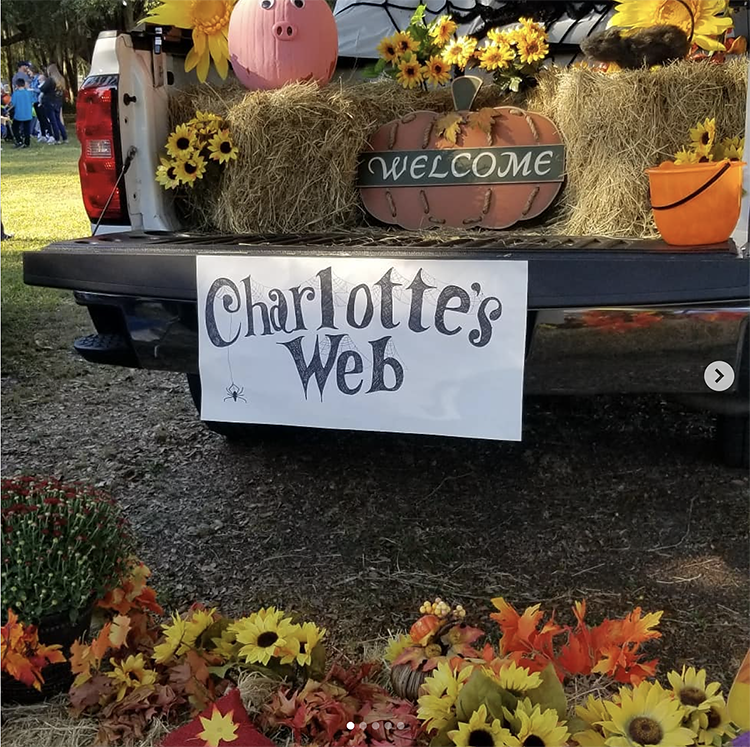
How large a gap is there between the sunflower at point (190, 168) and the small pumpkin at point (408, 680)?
63.6 inches

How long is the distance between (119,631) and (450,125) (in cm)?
A: 175

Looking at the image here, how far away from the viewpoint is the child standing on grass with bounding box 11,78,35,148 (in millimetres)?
19109

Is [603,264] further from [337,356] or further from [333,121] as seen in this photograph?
[333,121]

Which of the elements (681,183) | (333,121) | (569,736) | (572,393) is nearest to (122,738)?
(569,736)

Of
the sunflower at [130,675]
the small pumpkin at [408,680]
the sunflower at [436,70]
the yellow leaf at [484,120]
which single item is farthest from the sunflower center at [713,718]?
the sunflower at [436,70]

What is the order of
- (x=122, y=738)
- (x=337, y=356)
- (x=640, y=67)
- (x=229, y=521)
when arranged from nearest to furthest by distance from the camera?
(x=122, y=738), (x=337, y=356), (x=640, y=67), (x=229, y=521)

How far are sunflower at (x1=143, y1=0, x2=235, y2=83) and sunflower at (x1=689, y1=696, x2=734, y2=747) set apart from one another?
2.40 meters

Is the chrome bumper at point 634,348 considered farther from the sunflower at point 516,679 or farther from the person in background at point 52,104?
the person in background at point 52,104

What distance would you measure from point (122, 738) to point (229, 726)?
0.87 feet

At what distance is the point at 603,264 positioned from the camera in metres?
1.83

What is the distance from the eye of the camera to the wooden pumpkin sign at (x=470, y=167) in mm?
2619

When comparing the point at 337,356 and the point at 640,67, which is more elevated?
the point at 640,67

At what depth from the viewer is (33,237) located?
7816 mm

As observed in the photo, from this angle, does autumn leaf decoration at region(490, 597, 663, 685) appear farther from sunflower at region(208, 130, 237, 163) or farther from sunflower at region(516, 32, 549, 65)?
sunflower at region(516, 32, 549, 65)
